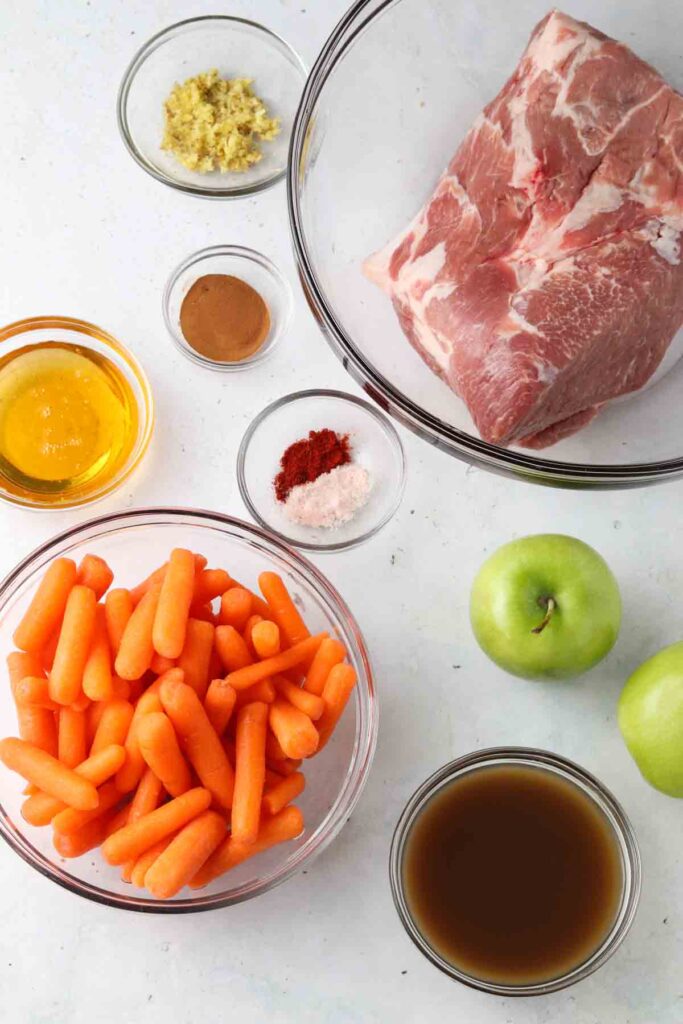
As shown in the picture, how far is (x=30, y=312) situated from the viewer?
1482 mm

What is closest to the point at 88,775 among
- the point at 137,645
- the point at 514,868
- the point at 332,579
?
the point at 137,645

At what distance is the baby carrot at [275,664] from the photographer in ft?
4.03

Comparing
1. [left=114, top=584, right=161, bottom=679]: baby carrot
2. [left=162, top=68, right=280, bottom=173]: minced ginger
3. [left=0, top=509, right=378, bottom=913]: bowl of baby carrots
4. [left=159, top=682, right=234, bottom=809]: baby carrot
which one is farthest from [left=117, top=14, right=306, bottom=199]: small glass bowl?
[left=159, top=682, right=234, bottom=809]: baby carrot

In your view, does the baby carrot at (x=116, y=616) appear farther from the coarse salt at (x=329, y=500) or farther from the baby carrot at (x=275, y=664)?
the coarse salt at (x=329, y=500)

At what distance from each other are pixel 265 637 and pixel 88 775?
25cm

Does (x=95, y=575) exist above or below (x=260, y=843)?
above

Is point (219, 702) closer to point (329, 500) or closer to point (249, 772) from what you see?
point (249, 772)

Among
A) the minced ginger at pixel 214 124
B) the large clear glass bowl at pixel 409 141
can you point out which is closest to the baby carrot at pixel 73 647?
the large clear glass bowl at pixel 409 141

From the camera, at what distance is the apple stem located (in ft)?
4.25

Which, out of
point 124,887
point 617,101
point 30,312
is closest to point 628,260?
point 617,101

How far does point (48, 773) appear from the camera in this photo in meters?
1.18

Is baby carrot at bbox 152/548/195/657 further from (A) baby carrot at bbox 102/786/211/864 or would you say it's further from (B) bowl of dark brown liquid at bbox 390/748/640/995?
(B) bowl of dark brown liquid at bbox 390/748/640/995

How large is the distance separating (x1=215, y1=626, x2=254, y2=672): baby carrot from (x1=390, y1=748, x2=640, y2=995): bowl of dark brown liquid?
0.28 meters

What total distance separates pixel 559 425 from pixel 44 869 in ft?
2.59
